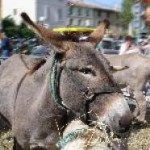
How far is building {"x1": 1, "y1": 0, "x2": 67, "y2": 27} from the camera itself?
62.9m

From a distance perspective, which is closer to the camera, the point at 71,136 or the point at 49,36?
the point at 49,36

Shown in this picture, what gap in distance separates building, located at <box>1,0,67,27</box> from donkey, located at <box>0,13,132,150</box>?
2207 inches

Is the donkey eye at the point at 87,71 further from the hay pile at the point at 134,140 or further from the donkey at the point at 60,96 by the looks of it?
the hay pile at the point at 134,140

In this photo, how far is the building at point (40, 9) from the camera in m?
62.9

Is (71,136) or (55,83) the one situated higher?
(55,83)

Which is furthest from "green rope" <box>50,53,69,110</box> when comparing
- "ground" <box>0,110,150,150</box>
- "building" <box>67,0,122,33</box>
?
"building" <box>67,0,122,33</box>

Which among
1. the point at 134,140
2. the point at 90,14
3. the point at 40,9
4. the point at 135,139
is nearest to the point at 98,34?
the point at 134,140

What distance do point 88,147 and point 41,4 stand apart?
6074 centimetres

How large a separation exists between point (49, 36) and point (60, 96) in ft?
1.86

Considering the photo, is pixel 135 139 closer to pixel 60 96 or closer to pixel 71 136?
pixel 71 136

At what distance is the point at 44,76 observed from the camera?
17.7 feet

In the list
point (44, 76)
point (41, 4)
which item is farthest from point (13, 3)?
point (44, 76)

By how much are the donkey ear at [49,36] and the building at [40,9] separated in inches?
2230

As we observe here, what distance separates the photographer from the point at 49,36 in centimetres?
482
